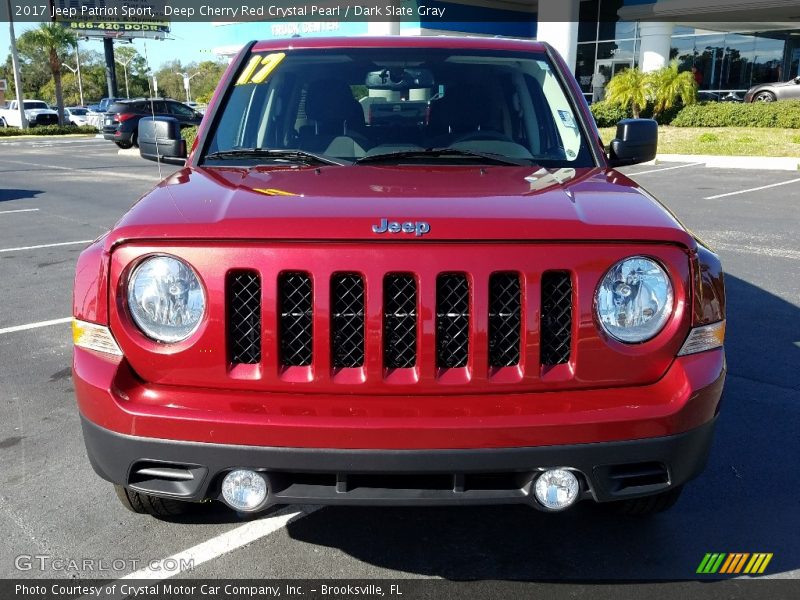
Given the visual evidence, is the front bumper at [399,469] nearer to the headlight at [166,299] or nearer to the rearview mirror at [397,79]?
the headlight at [166,299]

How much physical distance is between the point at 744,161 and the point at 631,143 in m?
15.1

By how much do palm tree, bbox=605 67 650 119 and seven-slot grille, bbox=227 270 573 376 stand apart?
23353mm

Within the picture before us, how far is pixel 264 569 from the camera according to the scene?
2.66m

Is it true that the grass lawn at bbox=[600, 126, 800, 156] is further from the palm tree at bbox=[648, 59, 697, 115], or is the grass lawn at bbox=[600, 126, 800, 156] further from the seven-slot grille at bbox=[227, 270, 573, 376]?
the seven-slot grille at bbox=[227, 270, 573, 376]

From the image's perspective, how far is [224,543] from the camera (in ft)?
9.21

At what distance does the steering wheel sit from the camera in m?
3.52

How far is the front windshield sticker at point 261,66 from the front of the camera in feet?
12.3

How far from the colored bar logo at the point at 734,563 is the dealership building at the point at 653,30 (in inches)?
986

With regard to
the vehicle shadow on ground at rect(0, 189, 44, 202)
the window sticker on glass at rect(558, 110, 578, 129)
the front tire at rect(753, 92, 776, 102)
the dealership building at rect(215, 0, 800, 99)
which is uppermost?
the dealership building at rect(215, 0, 800, 99)

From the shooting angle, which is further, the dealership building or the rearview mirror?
the dealership building

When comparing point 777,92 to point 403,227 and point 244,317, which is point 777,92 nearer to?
point 403,227

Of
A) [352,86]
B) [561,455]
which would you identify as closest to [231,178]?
[352,86]

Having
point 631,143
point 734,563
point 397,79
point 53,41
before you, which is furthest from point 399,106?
point 53,41

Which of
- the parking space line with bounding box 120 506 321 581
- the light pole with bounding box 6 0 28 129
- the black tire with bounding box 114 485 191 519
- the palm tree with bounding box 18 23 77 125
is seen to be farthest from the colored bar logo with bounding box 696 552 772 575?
the palm tree with bounding box 18 23 77 125
